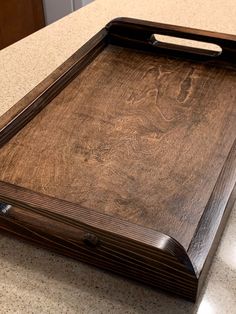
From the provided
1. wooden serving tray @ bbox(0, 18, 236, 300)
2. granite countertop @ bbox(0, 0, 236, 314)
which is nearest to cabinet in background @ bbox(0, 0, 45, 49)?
wooden serving tray @ bbox(0, 18, 236, 300)

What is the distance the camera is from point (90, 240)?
1.74ft

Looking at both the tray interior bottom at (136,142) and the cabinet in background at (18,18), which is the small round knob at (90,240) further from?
the cabinet in background at (18,18)

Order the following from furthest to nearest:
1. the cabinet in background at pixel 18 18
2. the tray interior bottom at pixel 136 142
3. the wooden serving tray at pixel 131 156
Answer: the cabinet in background at pixel 18 18 < the tray interior bottom at pixel 136 142 < the wooden serving tray at pixel 131 156

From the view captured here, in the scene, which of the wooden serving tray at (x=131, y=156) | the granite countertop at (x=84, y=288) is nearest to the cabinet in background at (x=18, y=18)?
the wooden serving tray at (x=131, y=156)

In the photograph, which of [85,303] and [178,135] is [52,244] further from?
[178,135]

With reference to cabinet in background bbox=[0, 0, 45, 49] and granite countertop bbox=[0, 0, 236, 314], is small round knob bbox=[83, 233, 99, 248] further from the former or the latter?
cabinet in background bbox=[0, 0, 45, 49]

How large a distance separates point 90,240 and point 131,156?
0.73 ft

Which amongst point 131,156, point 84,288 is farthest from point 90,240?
point 131,156

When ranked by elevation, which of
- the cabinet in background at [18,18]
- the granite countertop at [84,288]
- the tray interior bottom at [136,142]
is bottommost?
the cabinet in background at [18,18]

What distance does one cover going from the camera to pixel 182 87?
2.99 ft

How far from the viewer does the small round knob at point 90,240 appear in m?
0.52

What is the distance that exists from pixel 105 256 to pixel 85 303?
0.23 ft

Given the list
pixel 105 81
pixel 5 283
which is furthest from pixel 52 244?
pixel 105 81

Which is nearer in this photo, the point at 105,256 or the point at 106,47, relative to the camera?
the point at 105,256
